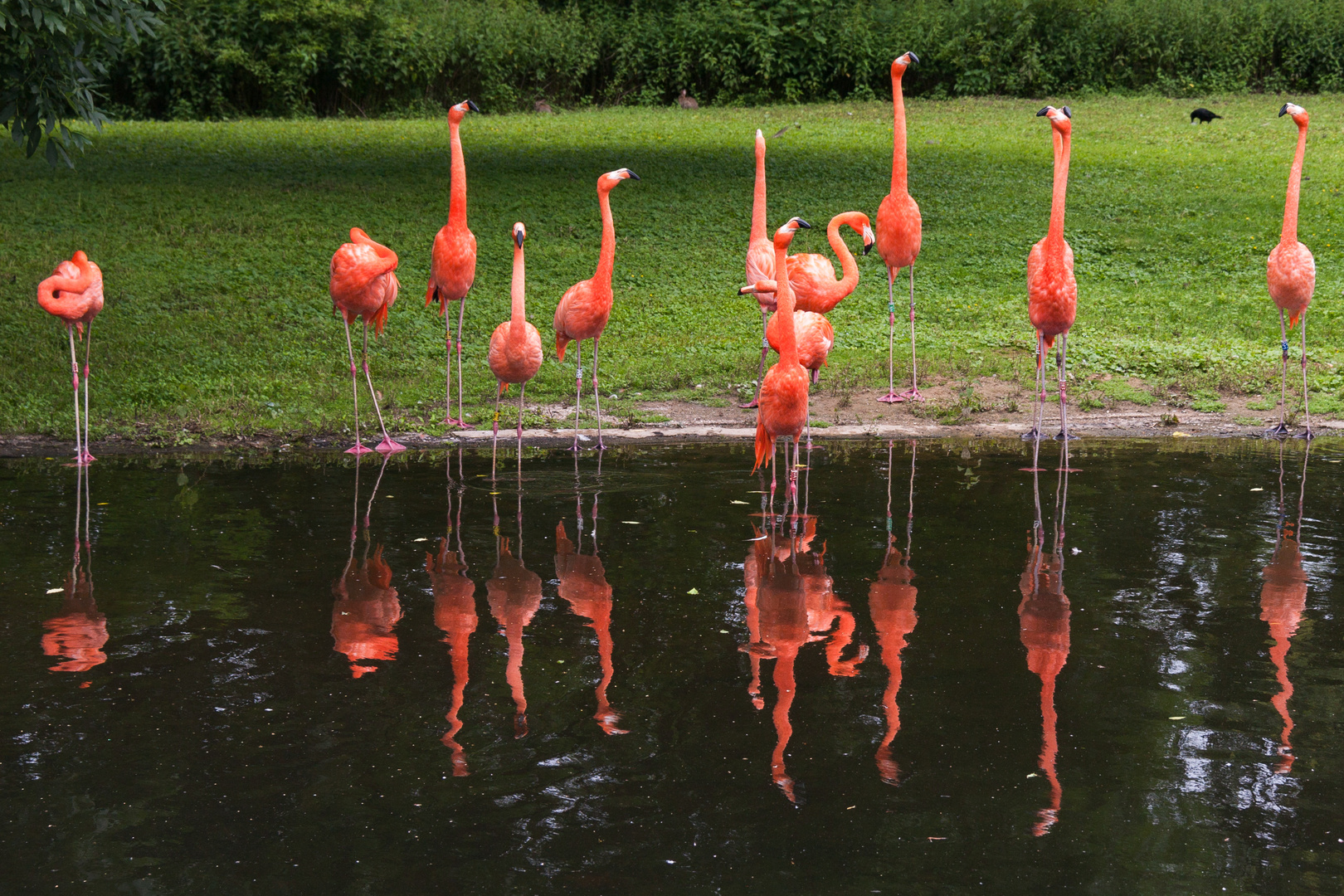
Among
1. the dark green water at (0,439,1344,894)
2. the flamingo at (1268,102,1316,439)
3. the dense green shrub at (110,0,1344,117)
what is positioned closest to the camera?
the dark green water at (0,439,1344,894)

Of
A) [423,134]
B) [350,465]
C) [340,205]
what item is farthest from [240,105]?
[350,465]

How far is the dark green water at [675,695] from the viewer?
3.64 metres

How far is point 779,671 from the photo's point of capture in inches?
197

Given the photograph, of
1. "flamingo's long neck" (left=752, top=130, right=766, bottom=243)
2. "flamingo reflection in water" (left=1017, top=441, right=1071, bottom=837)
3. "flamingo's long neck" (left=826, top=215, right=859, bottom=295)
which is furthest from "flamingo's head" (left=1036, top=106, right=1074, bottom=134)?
"flamingo reflection in water" (left=1017, top=441, right=1071, bottom=837)

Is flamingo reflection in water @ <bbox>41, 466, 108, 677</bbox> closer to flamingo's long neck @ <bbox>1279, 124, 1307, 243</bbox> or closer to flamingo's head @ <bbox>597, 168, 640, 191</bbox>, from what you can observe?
flamingo's head @ <bbox>597, 168, 640, 191</bbox>

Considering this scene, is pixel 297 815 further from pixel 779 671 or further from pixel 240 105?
pixel 240 105

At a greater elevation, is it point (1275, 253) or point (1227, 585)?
point (1275, 253)

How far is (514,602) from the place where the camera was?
232 inches

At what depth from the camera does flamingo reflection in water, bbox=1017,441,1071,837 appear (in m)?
4.11

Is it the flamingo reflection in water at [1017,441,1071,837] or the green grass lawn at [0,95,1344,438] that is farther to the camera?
the green grass lawn at [0,95,1344,438]

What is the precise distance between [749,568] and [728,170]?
12.6 meters

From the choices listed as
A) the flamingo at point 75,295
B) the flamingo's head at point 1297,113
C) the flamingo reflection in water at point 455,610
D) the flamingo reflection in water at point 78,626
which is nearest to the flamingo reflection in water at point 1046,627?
the flamingo reflection in water at point 455,610

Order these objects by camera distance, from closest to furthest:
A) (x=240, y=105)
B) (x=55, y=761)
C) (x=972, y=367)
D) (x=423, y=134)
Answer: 1. (x=55, y=761)
2. (x=972, y=367)
3. (x=423, y=134)
4. (x=240, y=105)

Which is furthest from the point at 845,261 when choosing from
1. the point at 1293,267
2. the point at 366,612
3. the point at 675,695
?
the point at 675,695
